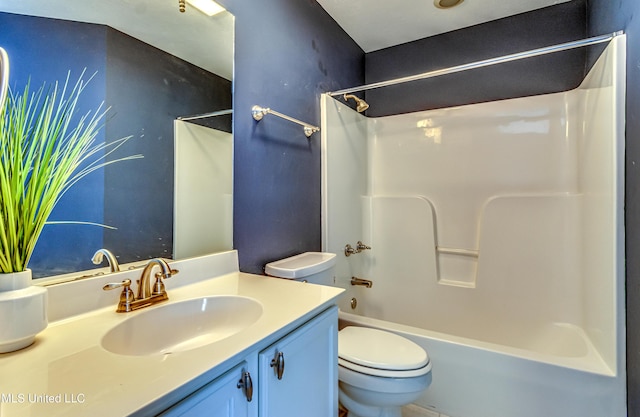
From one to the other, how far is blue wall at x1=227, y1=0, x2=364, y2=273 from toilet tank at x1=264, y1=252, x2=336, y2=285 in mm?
70

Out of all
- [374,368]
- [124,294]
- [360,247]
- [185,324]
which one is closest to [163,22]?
[124,294]

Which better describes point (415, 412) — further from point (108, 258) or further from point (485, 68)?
point (485, 68)

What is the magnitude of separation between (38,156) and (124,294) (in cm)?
44

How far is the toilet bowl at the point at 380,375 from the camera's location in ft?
A: 3.96

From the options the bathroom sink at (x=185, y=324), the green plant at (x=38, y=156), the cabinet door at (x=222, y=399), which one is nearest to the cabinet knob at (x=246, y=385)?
the cabinet door at (x=222, y=399)

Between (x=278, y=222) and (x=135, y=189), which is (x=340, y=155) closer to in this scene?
(x=278, y=222)

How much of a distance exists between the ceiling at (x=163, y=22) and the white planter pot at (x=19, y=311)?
27.4 inches

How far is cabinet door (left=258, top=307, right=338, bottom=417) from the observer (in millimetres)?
775

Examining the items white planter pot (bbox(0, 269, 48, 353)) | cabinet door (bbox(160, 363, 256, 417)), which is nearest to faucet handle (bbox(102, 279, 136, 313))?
white planter pot (bbox(0, 269, 48, 353))

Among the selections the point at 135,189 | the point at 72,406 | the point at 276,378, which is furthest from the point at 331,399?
the point at 135,189

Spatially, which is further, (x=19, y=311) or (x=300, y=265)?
(x=300, y=265)

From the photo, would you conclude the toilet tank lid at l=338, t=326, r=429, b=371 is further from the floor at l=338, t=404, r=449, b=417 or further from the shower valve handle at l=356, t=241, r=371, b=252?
the shower valve handle at l=356, t=241, r=371, b=252

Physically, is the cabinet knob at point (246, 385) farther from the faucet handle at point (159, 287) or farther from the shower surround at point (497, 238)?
the shower surround at point (497, 238)

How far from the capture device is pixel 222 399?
64 cm
